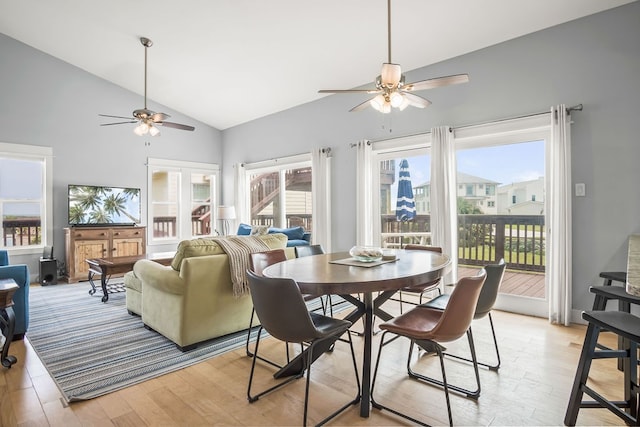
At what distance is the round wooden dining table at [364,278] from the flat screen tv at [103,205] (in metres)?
5.05

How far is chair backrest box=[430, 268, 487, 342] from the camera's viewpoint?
1.70 meters

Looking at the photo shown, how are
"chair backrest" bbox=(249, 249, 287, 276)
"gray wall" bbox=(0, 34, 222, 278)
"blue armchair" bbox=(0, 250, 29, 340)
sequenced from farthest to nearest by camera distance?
"gray wall" bbox=(0, 34, 222, 278) < "blue armchair" bbox=(0, 250, 29, 340) < "chair backrest" bbox=(249, 249, 287, 276)

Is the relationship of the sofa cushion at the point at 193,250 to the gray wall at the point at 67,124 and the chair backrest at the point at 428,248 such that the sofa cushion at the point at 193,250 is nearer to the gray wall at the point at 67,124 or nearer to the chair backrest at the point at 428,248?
the chair backrest at the point at 428,248

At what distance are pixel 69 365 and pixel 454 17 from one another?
459 cm

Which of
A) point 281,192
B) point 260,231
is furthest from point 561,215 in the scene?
point 281,192

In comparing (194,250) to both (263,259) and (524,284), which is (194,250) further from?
(524,284)

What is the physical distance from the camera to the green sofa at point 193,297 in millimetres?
2754

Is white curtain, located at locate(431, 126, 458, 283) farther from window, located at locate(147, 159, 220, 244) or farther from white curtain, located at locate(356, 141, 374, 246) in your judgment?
window, located at locate(147, 159, 220, 244)

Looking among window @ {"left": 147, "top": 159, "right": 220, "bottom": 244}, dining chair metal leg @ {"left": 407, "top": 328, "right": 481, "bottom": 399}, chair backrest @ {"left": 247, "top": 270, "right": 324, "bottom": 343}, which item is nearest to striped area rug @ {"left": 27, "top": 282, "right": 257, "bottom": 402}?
chair backrest @ {"left": 247, "top": 270, "right": 324, "bottom": 343}

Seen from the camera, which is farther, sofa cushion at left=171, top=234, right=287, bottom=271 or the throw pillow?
the throw pillow

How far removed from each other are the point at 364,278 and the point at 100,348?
2.47m

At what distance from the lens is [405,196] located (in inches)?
192

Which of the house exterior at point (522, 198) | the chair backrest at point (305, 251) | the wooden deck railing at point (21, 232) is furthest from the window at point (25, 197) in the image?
the house exterior at point (522, 198)

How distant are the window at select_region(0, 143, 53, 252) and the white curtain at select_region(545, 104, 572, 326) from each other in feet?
23.3
